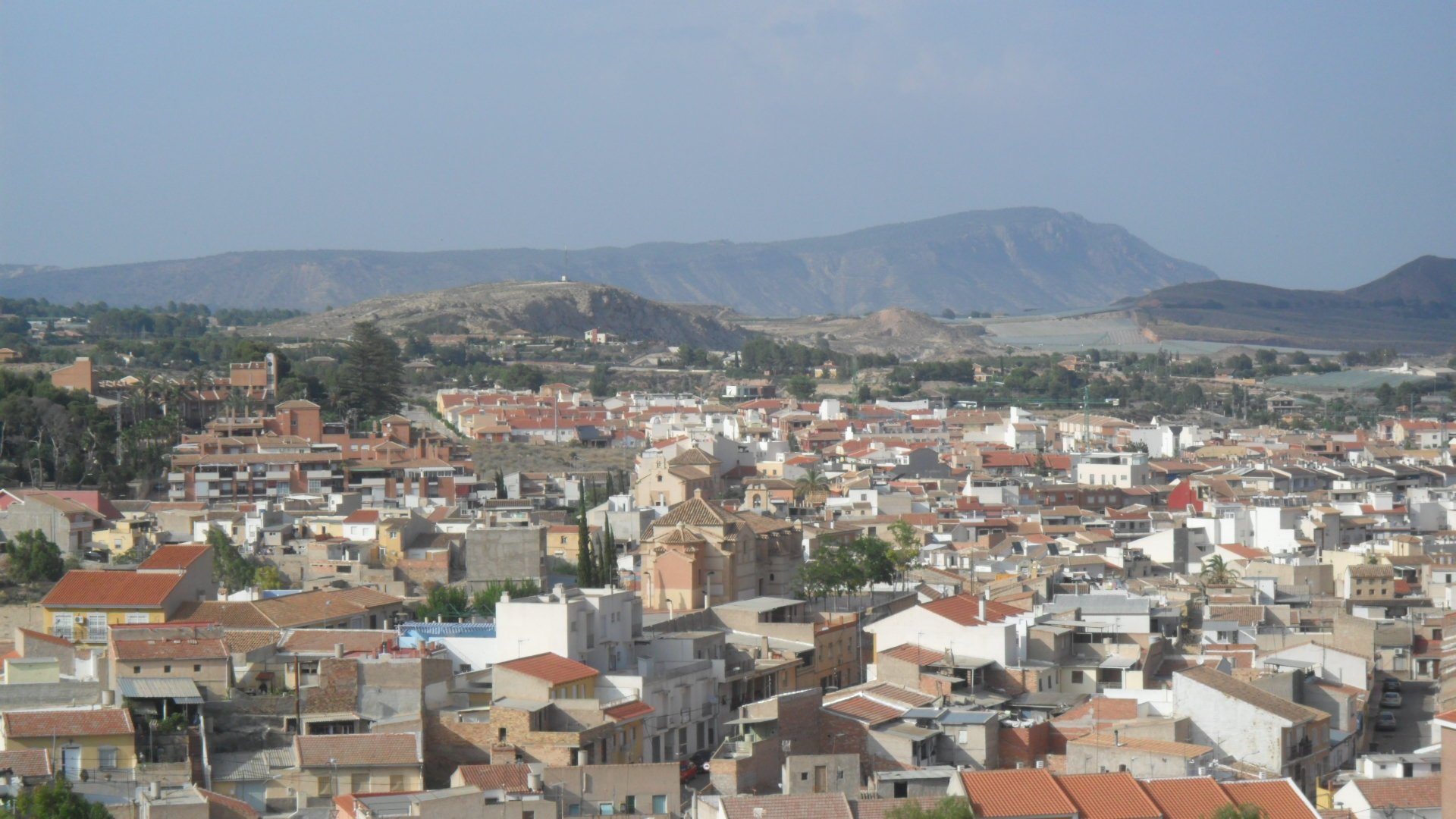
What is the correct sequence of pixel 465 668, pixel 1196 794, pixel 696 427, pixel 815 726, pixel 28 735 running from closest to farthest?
pixel 1196 794 → pixel 28 735 → pixel 815 726 → pixel 465 668 → pixel 696 427

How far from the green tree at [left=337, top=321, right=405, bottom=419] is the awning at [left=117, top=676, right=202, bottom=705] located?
39844mm

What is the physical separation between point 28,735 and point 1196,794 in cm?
1031

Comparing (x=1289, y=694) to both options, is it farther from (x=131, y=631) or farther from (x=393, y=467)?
(x=393, y=467)

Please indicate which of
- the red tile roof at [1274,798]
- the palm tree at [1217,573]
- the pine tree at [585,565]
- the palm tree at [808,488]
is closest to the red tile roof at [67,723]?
the red tile roof at [1274,798]

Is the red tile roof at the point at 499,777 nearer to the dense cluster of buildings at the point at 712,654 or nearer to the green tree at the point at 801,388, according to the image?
the dense cluster of buildings at the point at 712,654

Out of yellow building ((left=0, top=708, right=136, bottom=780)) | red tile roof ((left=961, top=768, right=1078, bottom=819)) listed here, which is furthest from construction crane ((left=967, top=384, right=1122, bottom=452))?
red tile roof ((left=961, top=768, right=1078, bottom=819))

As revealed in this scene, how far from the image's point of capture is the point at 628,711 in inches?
855

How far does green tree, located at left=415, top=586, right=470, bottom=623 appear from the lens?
29766mm

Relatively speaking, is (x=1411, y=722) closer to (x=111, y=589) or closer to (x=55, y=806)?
(x=55, y=806)

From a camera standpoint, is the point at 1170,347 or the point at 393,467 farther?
the point at 1170,347

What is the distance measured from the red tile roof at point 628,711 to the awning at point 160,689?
4.20 metres

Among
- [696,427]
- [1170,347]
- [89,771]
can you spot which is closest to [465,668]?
[89,771]

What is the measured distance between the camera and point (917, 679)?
2366 cm

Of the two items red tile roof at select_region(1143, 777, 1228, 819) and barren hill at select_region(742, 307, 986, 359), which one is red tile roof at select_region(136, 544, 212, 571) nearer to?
red tile roof at select_region(1143, 777, 1228, 819)
